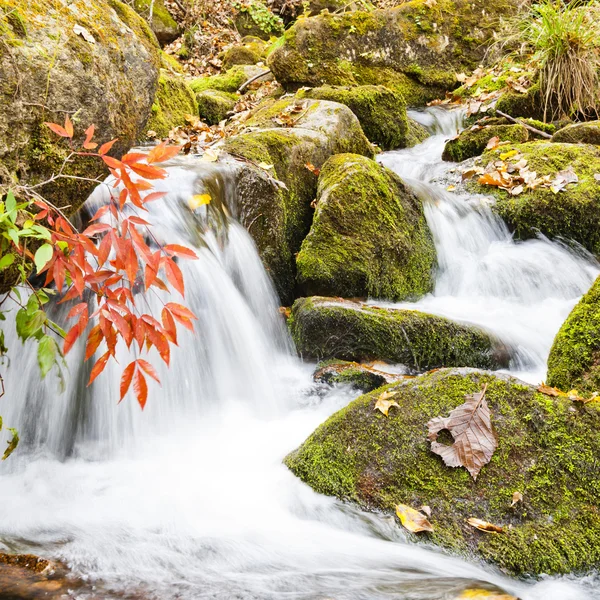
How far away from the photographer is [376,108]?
24.8 feet

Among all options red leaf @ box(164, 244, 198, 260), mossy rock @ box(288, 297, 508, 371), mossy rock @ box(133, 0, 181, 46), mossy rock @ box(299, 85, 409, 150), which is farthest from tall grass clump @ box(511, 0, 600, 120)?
mossy rock @ box(133, 0, 181, 46)

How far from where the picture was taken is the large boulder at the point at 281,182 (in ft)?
15.4

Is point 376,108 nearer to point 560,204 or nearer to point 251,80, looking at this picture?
point 560,204

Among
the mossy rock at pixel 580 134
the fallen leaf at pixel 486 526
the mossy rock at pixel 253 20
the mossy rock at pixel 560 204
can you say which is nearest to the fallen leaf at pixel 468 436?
the fallen leaf at pixel 486 526

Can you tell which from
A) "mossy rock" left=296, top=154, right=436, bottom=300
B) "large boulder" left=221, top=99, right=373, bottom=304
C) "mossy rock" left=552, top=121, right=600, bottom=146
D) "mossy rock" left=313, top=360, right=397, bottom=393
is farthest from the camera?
"mossy rock" left=552, top=121, right=600, bottom=146

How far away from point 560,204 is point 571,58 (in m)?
3.39

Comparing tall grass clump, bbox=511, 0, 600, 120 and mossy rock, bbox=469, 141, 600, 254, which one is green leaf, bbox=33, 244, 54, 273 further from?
tall grass clump, bbox=511, 0, 600, 120

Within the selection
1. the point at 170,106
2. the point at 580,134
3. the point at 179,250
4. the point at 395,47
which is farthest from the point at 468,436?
the point at 395,47

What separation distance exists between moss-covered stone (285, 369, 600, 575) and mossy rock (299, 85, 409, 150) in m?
5.52

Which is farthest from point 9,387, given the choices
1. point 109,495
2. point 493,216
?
point 493,216

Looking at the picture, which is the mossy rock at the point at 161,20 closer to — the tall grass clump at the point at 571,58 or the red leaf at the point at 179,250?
the tall grass clump at the point at 571,58

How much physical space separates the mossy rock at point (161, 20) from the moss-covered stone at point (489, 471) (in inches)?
535

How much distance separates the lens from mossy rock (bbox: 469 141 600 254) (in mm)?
5371

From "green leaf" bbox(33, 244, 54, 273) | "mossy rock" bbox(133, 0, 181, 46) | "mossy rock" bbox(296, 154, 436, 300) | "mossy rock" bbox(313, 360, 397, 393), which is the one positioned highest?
"mossy rock" bbox(133, 0, 181, 46)
